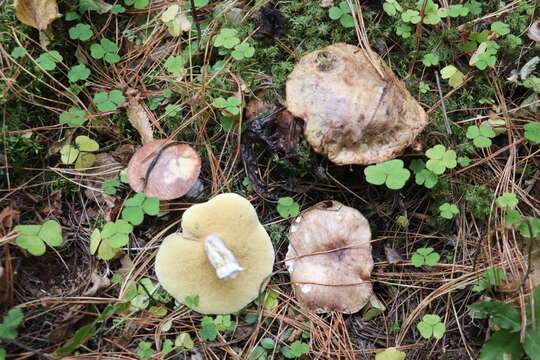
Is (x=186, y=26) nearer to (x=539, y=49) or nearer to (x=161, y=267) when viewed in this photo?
(x=161, y=267)

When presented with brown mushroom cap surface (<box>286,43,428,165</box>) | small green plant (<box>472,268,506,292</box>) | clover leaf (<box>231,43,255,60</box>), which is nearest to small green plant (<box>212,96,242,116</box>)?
clover leaf (<box>231,43,255,60</box>)

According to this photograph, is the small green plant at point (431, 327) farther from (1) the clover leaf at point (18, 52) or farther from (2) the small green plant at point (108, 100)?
(1) the clover leaf at point (18, 52)

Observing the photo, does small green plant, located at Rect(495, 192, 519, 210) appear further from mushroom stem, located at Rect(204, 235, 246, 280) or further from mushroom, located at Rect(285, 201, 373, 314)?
mushroom stem, located at Rect(204, 235, 246, 280)

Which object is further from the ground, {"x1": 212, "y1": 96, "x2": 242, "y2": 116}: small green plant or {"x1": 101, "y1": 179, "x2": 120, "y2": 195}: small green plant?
{"x1": 212, "y1": 96, "x2": 242, "y2": 116}: small green plant

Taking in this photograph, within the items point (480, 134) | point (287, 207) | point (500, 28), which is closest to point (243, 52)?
point (287, 207)

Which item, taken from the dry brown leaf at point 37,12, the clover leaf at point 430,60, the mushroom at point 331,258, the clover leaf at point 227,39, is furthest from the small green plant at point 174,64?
the clover leaf at point 430,60

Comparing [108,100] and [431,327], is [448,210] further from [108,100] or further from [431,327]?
[108,100]

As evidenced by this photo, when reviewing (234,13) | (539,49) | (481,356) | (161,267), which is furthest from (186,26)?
(481,356)
